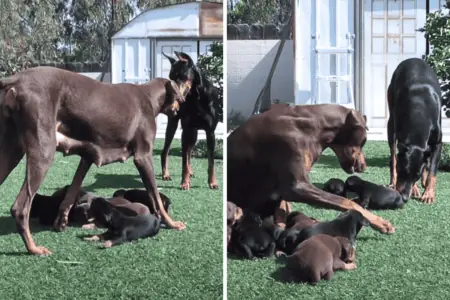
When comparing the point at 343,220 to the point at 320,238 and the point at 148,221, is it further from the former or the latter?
the point at 148,221

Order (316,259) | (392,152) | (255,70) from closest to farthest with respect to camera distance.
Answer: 1. (316,259)
2. (255,70)
3. (392,152)

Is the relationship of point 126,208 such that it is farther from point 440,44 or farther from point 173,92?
point 440,44

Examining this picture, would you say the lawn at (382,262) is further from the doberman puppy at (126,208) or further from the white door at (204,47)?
the white door at (204,47)

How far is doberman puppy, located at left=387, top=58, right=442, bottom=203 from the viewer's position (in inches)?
170

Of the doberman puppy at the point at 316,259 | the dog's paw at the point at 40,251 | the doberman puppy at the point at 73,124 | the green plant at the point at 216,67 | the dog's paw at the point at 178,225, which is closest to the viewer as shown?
the doberman puppy at the point at 316,259

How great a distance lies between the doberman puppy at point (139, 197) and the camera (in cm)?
445

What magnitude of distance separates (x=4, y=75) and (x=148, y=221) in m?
1.10

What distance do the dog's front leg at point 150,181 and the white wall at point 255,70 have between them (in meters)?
0.56

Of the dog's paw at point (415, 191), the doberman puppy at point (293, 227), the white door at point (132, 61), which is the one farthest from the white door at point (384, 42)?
the white door at point (132, 61)

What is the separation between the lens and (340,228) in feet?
13.7

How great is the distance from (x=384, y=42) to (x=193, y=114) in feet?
3.61

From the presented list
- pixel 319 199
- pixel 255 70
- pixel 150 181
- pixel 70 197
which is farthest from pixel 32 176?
pixel 319 199

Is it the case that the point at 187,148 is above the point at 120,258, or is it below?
above

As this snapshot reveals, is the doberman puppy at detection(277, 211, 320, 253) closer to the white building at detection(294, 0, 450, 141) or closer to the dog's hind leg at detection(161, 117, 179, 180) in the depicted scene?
the white building at detection(294, 0, 450, 141)
